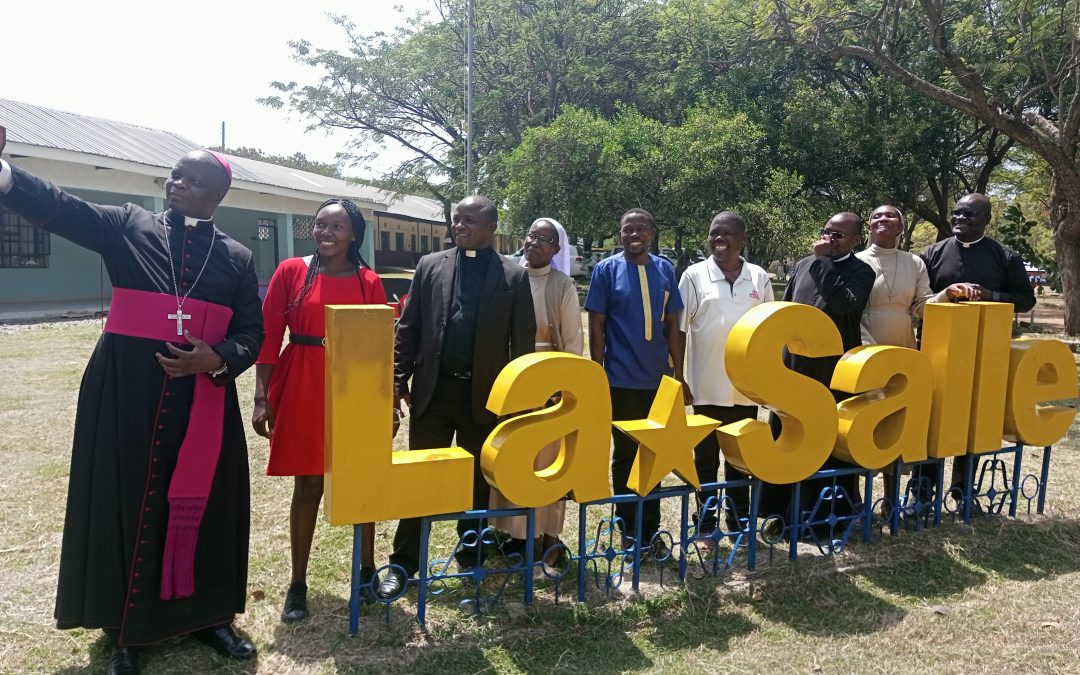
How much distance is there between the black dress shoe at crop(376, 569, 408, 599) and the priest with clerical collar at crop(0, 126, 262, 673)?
0.61 m

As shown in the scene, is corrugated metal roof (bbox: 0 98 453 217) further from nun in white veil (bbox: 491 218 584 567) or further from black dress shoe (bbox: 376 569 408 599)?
black dress shoe (bbox: 376 569 408 599)

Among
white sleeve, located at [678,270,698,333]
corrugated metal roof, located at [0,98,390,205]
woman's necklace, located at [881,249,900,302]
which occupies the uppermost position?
corrugated metal roof, located at [0,98,390,205]

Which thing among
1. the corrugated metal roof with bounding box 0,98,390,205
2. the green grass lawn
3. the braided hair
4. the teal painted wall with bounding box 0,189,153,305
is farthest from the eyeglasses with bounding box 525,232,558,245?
the teal painted wall with bounding box 0,189,153,305

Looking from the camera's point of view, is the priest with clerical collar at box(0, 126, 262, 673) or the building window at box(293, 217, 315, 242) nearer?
the priest with clerical collar at box(0, 126, 262, 673)

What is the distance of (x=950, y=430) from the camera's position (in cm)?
423

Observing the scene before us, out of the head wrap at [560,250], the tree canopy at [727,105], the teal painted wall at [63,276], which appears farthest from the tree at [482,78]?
the head wrap at [560,250]

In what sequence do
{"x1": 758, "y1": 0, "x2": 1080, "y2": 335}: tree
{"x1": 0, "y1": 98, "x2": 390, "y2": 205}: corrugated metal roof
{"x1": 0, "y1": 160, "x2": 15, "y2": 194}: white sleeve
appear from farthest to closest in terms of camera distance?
{"x1": 0, "y1": 98, "x2": 390, "y2": 205}: corrugated metal roof < {"x1": 758, "y1": 0, "x2": 1080, "y2": 335}: tree < {"x1": 0, "y1": 160, "x2": 15, "y2": 194}: white sleeve

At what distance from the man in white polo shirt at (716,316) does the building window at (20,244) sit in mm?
16956

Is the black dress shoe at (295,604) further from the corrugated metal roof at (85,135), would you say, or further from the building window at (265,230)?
the building window at (265,230)

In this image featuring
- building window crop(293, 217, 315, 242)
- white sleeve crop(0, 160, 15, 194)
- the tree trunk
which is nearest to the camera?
white sleeve crop(0, 160, 15, 194)

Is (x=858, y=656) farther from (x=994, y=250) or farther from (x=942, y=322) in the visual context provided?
(x=994, y=250)

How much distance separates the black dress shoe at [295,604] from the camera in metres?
3.29

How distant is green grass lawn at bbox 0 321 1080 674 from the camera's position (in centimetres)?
301

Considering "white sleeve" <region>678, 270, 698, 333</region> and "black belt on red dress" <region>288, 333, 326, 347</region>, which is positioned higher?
"white sleeve" <region>678, 270, 698, 333</region>
